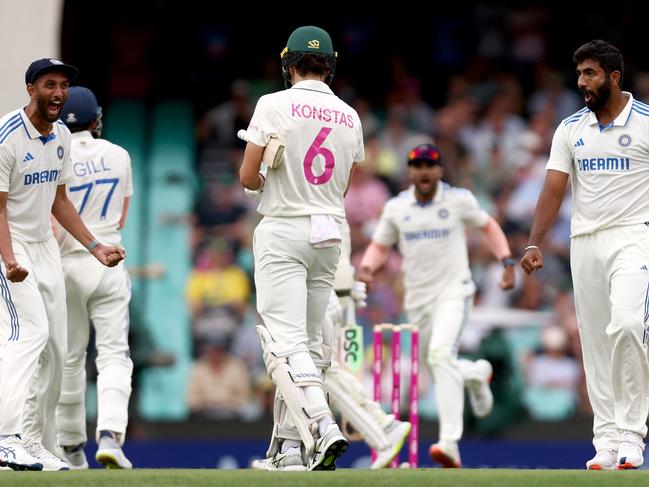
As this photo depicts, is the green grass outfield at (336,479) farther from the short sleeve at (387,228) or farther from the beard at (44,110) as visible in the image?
the short sleeve at (387,228)

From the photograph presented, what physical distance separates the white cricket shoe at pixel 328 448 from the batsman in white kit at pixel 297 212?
112 millimetres


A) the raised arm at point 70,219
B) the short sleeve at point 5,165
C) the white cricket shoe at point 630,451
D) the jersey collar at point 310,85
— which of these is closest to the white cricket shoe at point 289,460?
the raised arm at point 70,219

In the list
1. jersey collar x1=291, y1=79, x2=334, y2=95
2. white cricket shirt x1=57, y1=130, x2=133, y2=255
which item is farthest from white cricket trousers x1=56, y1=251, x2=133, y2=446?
jersey collar x1=291, y1=79, x2=334, y2=95

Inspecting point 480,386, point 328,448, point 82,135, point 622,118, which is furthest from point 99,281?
point 480,386

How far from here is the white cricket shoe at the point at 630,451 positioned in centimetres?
Result: 751

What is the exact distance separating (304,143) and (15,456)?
1994 mm

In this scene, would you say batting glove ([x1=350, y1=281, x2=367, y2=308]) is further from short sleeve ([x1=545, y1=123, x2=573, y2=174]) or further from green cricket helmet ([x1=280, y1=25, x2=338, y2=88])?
green cricket helmet ([x1=280, y1=25, x2=338, y2=88])

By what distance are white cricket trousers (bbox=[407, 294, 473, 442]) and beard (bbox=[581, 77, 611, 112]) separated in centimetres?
331

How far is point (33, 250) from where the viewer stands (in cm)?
779

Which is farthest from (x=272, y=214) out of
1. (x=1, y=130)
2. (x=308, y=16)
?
(x=308, y=16)

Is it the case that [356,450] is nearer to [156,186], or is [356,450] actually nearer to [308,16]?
[156,186]

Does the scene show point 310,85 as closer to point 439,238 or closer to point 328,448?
point 328,448

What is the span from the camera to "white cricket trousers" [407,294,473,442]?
35.1 feet

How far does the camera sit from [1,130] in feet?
25.0
